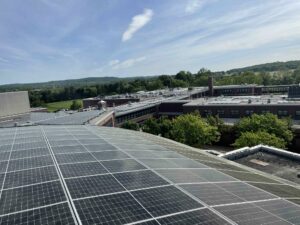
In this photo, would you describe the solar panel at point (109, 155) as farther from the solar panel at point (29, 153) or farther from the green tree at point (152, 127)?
the green tree at point (152, 127)

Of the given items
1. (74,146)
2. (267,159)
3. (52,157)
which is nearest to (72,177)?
(52,157)

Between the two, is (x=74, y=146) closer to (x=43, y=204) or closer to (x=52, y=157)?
(x=52, y=157)

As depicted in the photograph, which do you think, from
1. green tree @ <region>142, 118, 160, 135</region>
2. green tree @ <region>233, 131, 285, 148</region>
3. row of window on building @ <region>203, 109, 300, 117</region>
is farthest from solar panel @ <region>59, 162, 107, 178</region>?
row of window on building @ <region>203, 109, 300, 117</region>

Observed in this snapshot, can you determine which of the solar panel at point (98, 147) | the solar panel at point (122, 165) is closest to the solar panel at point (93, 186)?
the solar panel at point (122, 165)

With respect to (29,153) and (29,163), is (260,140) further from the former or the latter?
(29,163)

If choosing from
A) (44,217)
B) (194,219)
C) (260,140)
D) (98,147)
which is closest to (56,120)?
(98,147)

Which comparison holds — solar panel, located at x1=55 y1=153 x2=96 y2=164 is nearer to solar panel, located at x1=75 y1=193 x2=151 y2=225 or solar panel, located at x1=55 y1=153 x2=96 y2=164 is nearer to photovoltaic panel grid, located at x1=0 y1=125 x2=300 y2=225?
photovoltaic panel grid, located at x1=0 y1=125 x2=300 y2=225

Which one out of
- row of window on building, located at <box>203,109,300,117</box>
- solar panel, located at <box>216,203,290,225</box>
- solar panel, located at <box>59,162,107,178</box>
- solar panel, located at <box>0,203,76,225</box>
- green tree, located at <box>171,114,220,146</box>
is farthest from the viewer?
row of window on building, located at <box>203,109,300,117</box>

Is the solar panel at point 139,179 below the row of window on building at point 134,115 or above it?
above

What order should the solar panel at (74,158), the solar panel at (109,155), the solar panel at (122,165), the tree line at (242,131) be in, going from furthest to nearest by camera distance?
the tree line at (242,131), the solar panel at (109,155), the solar panel at (74,158), the solar panel at (122,165)
